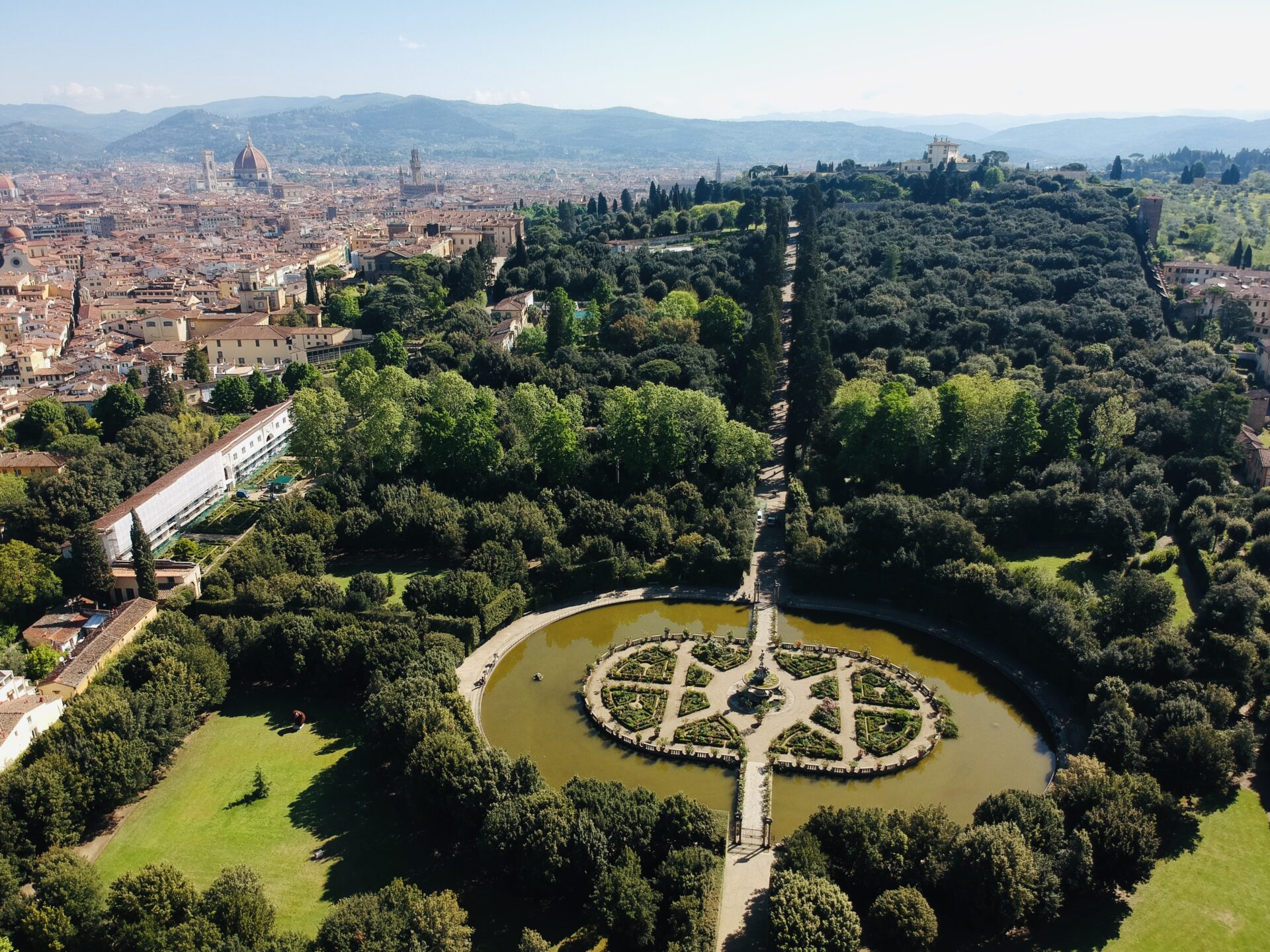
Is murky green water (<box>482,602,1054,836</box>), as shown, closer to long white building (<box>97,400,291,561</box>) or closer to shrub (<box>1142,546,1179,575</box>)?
shrub (<box>1142,546,1179,575</box>)

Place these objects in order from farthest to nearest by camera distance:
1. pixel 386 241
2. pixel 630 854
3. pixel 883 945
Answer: pixel 386 241 → pixel 630 854 → pixel 883 945

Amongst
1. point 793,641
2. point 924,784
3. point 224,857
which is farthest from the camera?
point 793,641

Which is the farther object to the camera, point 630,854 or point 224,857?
point 224,857

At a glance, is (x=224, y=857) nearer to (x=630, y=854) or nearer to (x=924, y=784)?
(x=630, y=854)

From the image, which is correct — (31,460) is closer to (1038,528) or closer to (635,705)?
(635,705)

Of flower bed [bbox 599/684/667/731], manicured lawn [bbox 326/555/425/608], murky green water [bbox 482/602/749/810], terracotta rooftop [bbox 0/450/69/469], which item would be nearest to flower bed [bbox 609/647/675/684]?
flower bed [bbox 599/684/667/731]

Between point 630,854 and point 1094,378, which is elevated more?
point 1094,378

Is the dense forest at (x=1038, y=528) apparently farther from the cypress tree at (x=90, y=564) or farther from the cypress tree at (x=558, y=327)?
the cypress tree at (x=90, y=564)

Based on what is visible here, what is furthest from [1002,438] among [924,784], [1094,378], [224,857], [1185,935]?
[224,857]

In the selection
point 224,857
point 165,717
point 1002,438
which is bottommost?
point 224,857
